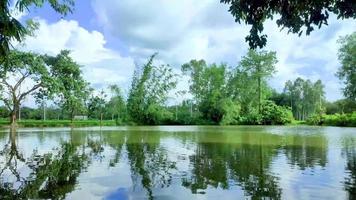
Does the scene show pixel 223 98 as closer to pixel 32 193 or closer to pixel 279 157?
pixel 279 157

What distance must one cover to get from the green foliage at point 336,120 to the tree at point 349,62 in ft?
16.3

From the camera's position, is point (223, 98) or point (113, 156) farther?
point (223, 98)

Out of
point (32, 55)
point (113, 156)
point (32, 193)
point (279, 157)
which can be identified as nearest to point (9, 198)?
point (32, 193)

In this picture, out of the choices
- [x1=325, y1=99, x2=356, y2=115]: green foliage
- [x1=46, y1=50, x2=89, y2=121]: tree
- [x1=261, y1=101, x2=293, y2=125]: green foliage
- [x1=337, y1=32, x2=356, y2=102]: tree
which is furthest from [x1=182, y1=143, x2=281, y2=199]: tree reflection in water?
[x1=325, y1=99, x2=356, y2=115]: green foliage

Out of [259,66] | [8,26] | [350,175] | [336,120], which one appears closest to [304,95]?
[259,66]

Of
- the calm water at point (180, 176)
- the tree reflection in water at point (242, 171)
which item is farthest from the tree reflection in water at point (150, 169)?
the tree reflection in water at point (242, 171)

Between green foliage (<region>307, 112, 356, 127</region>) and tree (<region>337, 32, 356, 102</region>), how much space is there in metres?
4.96

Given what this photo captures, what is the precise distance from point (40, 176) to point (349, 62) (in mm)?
53644

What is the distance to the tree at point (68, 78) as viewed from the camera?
1519 inches

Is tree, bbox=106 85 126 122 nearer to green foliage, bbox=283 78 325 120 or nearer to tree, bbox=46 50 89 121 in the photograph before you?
tree, bbox=46 50 89 121

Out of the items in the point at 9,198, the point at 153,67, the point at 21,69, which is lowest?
the point at 9,198

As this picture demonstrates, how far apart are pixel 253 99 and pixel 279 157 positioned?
2653 inches

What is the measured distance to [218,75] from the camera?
88.4 metres

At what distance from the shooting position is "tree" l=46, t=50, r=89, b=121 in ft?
127
